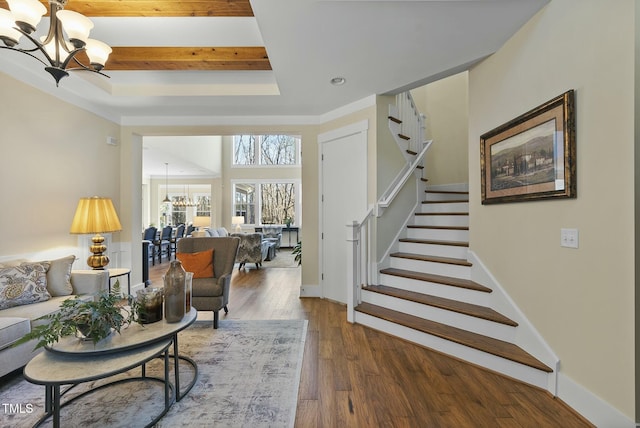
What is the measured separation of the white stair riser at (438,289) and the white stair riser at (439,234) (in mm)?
764

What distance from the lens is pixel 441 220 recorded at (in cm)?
380

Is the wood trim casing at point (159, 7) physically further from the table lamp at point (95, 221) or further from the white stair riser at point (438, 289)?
the white stair riser at point (438, 289)

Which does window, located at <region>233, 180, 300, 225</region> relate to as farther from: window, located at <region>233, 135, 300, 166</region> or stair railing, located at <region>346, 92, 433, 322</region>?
stair railing, located at <region>346, 92, 433, 322</region>

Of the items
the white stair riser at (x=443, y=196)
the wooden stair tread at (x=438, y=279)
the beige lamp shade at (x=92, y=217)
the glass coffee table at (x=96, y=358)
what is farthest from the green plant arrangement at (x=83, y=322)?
the white stair riser at (x=443, y=196)

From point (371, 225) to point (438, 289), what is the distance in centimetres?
107

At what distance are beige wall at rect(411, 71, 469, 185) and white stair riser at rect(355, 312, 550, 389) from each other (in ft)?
9.93

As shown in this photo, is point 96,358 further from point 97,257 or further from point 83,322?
point 97,257

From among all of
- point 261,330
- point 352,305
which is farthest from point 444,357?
point 261,330

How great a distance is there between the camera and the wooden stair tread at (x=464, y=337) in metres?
2.13

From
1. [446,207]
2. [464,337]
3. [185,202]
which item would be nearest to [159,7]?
[464,337]

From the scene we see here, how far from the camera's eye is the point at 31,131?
119 inches

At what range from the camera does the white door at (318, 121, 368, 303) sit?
12.6 feet

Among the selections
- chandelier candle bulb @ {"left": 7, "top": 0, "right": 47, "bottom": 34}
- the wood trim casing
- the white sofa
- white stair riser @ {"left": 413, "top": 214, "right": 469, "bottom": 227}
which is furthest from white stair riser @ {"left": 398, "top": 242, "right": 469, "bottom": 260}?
chandelier candle bulb @ {"left": 7, "top": 0, "right": 47, "bottom": 34}

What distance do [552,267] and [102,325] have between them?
9.34 feet
